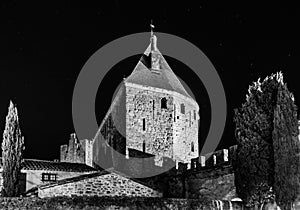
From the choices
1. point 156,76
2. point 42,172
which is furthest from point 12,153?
point 156,76

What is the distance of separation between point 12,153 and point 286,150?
15.2 metres

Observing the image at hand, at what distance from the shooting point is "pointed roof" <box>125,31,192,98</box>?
150 feet

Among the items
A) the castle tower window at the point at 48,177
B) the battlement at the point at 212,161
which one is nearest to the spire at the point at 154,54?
the battlement at the point at 212,161

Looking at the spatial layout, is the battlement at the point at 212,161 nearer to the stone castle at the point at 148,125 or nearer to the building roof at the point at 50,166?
the stone castle at the point at 148,125

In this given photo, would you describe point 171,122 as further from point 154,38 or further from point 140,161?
point 154,38

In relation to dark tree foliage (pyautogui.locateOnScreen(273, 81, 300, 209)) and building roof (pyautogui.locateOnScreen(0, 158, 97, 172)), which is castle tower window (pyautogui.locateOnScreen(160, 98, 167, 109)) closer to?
building roof (pyautogui.locateOnScreen(0, 158, 97, 172))

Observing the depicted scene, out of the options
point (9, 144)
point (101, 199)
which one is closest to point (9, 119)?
point (9, 144)

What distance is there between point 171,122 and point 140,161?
4.61m

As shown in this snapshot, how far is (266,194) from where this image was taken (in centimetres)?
2561

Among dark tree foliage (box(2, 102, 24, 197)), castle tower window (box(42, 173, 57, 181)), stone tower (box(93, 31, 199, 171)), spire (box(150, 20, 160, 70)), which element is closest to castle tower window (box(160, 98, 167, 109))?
stone tower (box(93, 31, 199, 171))

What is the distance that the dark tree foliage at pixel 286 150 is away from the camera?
80.7 feet

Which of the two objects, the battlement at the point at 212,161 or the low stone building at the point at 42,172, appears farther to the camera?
the low stone building at the point at 42,172

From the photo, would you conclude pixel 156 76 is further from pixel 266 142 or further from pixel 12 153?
pixel 266 142

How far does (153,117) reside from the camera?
44.6m
